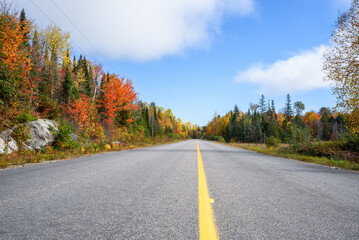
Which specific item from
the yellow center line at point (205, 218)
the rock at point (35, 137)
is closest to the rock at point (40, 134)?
the rock at point (35, 137)

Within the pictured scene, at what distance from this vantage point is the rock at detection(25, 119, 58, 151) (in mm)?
9555

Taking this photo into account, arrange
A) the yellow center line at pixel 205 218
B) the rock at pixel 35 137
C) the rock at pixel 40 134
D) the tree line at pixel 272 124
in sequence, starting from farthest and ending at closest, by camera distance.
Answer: the tree line at pixel 272 124 < the rock at pixel 40 134 < the rock at pixel 35 137 < the yellow center line at pixel 205 218

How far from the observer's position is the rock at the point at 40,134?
955 cm

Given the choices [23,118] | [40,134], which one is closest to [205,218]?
[40,134]

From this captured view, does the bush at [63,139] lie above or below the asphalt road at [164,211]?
above

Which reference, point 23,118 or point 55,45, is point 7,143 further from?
point 55,45

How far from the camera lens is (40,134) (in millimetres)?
10047

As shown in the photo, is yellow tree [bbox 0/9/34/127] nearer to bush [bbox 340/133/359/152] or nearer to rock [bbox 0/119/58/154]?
rock [bbox 0/119/58/154]

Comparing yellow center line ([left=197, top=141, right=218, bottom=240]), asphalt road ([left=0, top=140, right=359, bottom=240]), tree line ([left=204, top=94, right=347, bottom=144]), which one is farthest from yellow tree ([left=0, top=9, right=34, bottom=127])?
tree line ([left=204, top=94, right=347, bottom=144])

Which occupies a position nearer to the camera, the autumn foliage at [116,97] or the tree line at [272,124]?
the autumn foliage at [116,97]

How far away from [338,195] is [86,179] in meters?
5.11

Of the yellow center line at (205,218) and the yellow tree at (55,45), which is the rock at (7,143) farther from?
the yellow tree at (55,45)

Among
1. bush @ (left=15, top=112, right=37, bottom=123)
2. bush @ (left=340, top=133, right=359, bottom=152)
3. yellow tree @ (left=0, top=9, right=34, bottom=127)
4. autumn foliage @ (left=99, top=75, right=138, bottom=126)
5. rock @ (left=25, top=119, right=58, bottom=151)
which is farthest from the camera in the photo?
autumn foliage @ (left=99, top=75, right=138, bottom=126)

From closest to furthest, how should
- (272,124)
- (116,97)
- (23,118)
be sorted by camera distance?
1. (23,118)
2. (116,97)
3. (272,124)
